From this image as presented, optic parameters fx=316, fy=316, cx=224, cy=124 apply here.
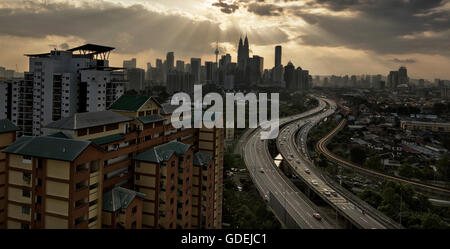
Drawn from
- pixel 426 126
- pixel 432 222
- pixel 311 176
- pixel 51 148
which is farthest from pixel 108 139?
pixel 426 126

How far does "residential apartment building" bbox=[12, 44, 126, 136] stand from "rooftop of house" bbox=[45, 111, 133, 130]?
5.85 metres

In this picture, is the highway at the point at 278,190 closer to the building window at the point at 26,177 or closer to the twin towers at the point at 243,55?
Answer: the building window at the point at 26,177

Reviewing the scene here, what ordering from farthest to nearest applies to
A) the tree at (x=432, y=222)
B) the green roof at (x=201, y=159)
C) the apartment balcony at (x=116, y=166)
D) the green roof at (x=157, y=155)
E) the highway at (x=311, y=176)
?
the highway at (x=311, y=176), the tree at (x=432, y=222), the green roof at (x=201, y=159), the green roof at (x=157, y=155), the apartment balcony at (x=116, y=166)

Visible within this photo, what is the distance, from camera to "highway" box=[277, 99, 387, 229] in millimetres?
6959

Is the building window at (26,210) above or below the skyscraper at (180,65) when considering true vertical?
below

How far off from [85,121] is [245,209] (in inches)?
196

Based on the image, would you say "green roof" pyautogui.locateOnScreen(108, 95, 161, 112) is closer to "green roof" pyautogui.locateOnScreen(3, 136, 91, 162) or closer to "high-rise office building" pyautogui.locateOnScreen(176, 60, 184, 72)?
"green roof" pyautogui.locateOnScreen(3, 136, 91, 162)

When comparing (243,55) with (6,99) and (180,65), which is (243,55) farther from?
(6,99)

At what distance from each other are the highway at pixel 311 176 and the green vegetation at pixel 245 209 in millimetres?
1674

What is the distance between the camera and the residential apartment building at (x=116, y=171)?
8.59ft

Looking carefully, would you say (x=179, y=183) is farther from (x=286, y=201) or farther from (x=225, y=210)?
(x=286, y=201)

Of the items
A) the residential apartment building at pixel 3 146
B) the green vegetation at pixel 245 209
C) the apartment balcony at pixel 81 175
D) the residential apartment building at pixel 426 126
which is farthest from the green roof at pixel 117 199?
the residential apartment building at pixel 426 126

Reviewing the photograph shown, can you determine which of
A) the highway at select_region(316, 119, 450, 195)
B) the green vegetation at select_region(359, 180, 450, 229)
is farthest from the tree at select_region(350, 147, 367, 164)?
the green vegetation at select_region(359, 180, 450, 229)

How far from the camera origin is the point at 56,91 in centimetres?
887
